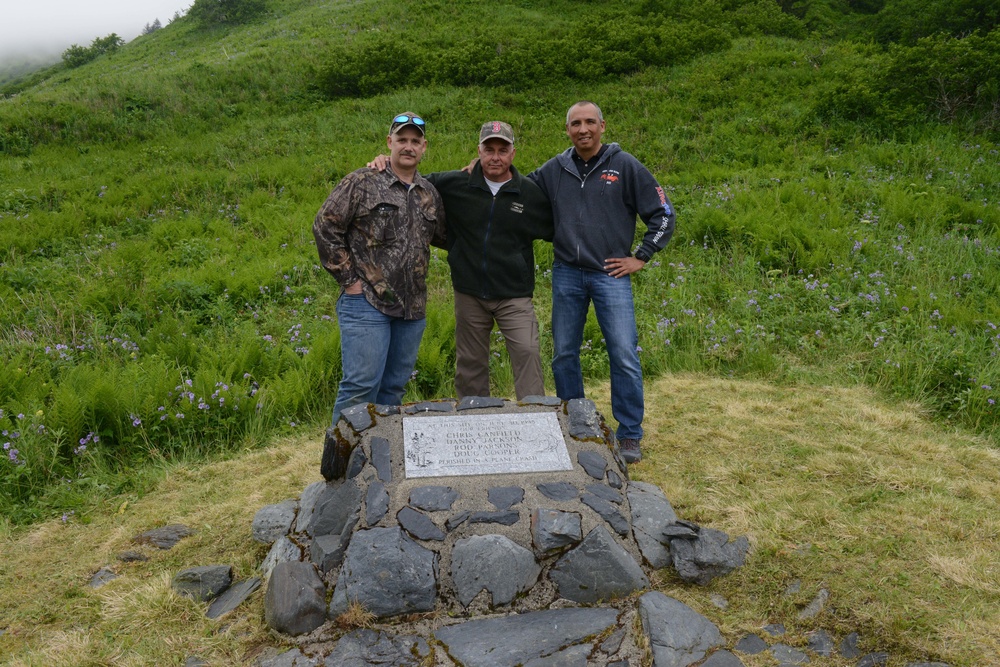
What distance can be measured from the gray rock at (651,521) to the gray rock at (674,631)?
0.40 meters

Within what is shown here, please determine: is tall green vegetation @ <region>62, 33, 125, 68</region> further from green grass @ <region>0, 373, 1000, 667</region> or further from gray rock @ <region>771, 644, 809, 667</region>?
gray rock @ <region>771, 644, 809, 667</region>

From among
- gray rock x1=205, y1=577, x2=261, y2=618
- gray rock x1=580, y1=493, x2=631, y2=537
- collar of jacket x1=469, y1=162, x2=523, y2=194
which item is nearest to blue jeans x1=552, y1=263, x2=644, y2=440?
collar of jacket x1=469, y1=162, x2=523, y2=194

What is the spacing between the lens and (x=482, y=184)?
5.00 meters

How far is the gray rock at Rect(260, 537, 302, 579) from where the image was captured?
162 inches

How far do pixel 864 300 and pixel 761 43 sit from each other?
13.9 m

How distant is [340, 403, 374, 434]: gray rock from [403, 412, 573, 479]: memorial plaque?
9.7 inches

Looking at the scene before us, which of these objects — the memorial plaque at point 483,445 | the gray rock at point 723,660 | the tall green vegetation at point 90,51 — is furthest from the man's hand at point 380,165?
the tall green vegetation at point 90,51

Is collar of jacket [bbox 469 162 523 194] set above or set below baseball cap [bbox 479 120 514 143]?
below

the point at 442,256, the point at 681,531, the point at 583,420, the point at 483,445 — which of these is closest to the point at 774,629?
the point at 681,531

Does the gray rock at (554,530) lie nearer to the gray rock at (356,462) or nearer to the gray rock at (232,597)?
the gray rock at (356,462)

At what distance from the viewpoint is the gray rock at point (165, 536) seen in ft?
15.4

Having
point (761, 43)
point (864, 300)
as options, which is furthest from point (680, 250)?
point (761, 43)

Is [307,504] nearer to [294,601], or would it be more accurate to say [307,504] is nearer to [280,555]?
[280,555]

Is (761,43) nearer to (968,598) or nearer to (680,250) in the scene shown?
(680,250)
